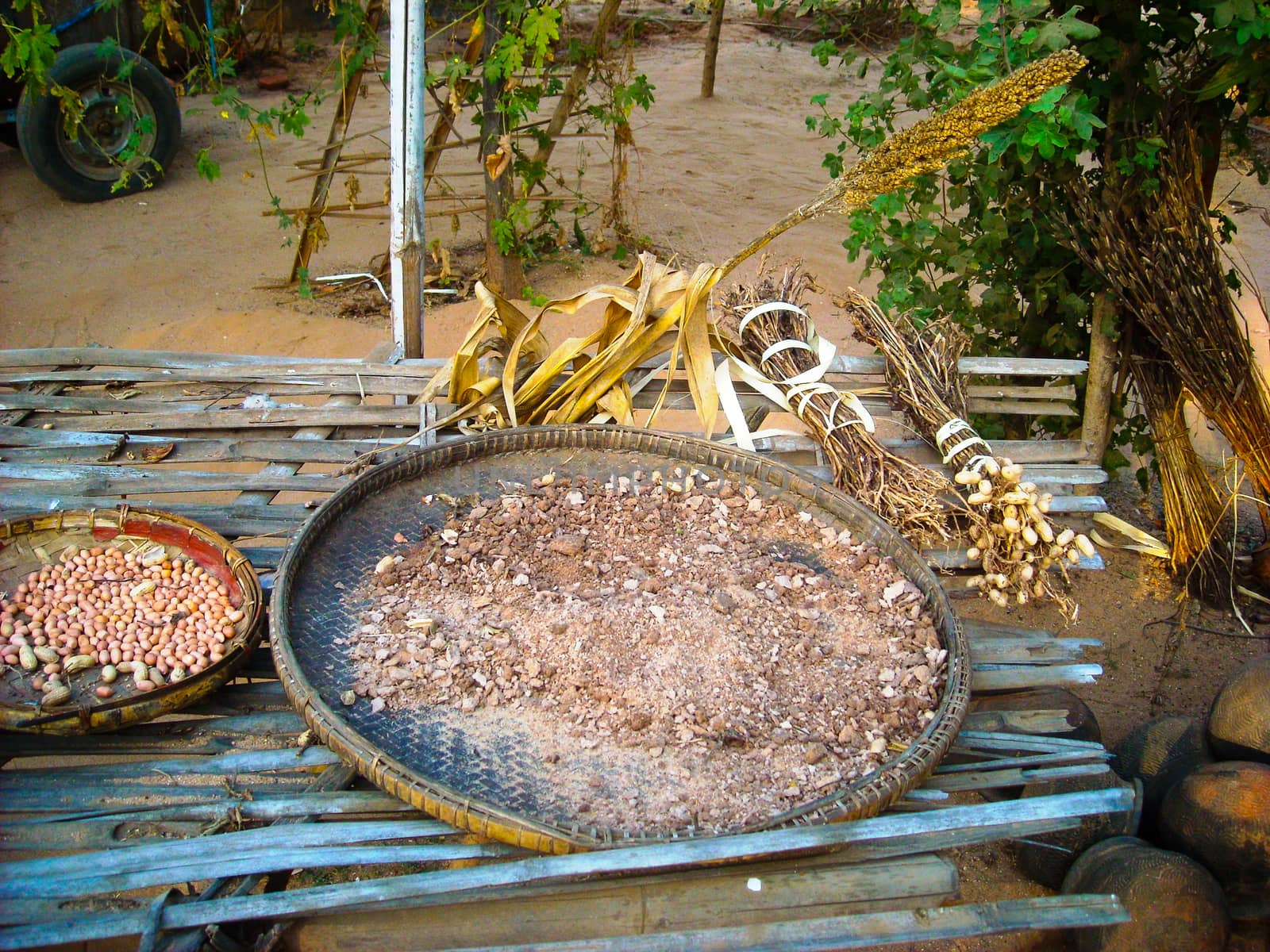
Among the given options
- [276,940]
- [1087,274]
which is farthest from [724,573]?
[1087,274]

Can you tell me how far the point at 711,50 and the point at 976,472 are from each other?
6.19 metres

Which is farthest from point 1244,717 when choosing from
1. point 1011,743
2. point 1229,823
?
point 1011,743

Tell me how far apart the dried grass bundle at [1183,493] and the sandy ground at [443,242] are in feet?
0.37

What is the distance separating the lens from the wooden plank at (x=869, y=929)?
1.31 metres

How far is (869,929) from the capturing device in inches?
52.8

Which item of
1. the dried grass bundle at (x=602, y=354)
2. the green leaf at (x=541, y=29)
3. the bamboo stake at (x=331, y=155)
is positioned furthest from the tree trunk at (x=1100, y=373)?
the bamboo stake at (x=331, y=155)

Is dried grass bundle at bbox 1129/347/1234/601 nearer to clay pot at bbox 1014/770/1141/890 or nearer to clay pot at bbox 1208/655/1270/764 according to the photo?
clay pot at bbox 1208/655/1270/764

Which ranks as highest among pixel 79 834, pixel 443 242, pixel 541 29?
pixel 541 29

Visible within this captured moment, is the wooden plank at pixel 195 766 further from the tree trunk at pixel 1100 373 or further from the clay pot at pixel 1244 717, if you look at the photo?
the tree trunk at pixel 1100 373

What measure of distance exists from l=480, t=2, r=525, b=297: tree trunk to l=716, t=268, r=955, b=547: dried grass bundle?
5.80ft

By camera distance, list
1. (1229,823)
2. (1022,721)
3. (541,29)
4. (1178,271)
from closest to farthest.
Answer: (1022,721) < (1229,823) < (1178,271) < (541,29)

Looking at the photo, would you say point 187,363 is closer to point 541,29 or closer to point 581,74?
point 541,29

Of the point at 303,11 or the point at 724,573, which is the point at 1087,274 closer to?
the point at 724,573

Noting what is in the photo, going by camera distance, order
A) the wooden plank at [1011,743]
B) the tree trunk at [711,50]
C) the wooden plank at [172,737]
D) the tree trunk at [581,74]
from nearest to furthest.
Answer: the wooden plank at [172,737] → the wooden plank at [1011,743] → the tree trunk at [581,74] → the tree trunk at [711,50]
